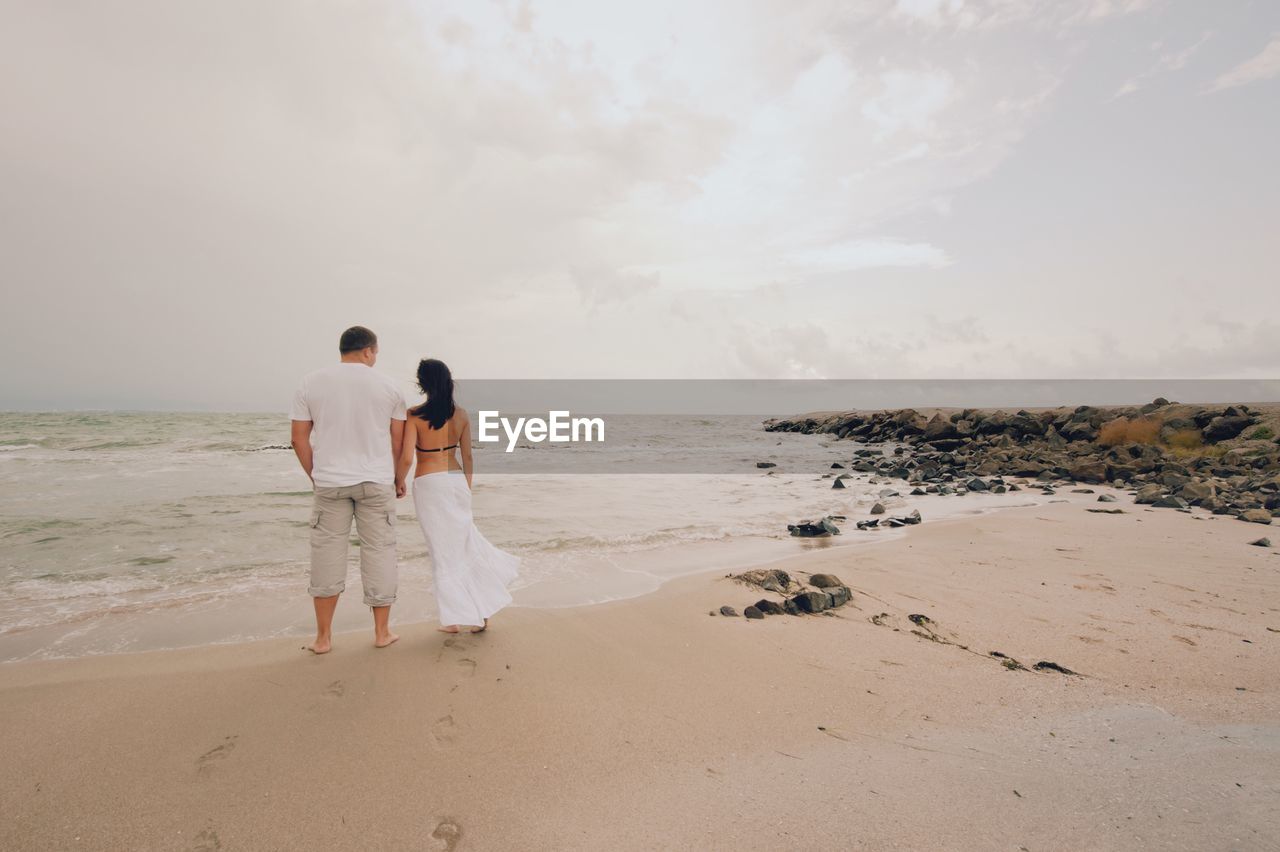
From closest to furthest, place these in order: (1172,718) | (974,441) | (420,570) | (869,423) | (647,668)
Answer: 1. (1172,718)
2. (647,668)
3. (420,570)
4. (974,441)
5. (869,423)

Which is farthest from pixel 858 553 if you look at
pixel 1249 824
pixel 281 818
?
pixel 281 818

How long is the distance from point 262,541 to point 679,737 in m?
7.68

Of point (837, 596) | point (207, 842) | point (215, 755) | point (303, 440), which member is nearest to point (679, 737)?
point (207, 842)

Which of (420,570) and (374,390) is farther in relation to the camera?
(420,570)

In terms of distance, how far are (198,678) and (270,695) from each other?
630 mm

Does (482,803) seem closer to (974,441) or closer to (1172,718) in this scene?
(1172,718)

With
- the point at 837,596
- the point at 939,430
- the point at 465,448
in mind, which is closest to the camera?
the point at 465,448

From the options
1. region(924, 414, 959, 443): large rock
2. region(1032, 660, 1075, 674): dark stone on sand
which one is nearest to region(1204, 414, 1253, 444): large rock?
region(924, 414, 959, 443): large rock

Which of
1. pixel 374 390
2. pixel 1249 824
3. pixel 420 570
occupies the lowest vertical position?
pixel 420 570

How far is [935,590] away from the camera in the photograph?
19.1 feet

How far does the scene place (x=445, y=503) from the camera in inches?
176

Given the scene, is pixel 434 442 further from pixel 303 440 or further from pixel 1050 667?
pixel 1050 667

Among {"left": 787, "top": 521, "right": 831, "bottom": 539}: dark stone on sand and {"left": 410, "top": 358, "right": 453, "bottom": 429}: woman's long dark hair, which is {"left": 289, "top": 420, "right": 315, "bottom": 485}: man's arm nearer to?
{"left": 410, "top": 358, "right": 453, "bottom": 429}: woman's long dark hair

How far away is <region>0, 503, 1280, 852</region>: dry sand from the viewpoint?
2322 millimetres
